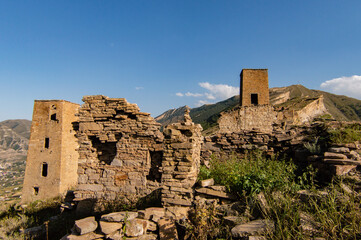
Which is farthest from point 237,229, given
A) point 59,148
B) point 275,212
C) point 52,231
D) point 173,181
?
point 59,148

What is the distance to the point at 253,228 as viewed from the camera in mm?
3068

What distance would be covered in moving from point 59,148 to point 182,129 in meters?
18.5

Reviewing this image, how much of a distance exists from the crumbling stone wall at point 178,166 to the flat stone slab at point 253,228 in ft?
4.37

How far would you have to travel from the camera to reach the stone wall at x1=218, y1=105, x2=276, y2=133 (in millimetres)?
15523

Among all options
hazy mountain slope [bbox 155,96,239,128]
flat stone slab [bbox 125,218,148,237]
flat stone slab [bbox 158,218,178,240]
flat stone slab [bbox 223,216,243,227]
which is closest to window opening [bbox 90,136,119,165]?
flat stone slab [bbox 125,218,148,237]

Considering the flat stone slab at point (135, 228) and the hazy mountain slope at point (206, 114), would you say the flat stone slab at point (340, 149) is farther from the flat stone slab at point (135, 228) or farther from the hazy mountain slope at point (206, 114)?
the hazy mountain slope at point (206, 114)

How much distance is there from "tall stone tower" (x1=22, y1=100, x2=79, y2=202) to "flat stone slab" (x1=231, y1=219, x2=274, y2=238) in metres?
19.9

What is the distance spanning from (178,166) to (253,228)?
204cm

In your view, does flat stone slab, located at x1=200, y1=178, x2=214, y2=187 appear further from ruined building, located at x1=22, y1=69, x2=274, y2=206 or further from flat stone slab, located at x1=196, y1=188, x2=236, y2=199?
ruined building, located at x1=22, y1=69, x2=274, y2=206

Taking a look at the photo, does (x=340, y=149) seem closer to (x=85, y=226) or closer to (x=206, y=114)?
(x=85, y=226)

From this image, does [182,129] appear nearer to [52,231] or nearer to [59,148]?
[52,231]

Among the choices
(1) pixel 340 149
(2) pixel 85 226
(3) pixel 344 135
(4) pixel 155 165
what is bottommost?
(2) pixel 85 226

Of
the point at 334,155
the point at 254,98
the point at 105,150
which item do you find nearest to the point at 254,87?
the point at 254,98

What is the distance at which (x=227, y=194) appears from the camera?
4141mm
